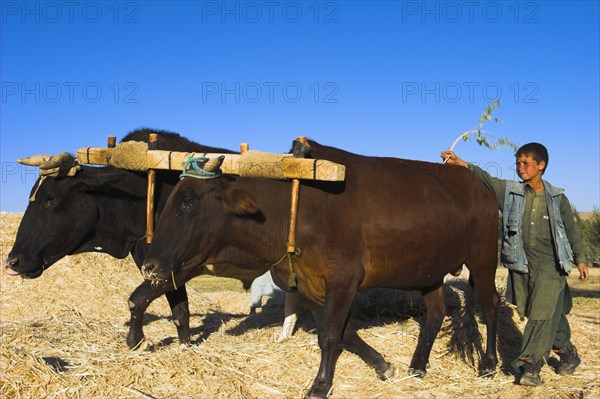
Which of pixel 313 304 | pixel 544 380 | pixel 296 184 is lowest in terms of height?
pixel 544 380

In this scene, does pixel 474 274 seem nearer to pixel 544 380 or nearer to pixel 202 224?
pixel 544 380

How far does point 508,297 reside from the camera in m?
5.94

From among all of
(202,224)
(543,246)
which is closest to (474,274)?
(543,246)

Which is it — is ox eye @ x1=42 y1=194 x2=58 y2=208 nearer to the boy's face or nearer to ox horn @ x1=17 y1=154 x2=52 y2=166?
ox horn @ x1=17 y1=154 x2=52 y2=166

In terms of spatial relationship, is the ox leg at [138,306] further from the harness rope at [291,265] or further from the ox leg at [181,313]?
the harness rope at [291,265]

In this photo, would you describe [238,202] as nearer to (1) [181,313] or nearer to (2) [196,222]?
(2) [196,222]

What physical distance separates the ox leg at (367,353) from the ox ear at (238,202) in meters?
1.55

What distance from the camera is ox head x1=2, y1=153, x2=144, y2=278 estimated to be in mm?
6000

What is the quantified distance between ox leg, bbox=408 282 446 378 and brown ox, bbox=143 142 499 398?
0.06ft

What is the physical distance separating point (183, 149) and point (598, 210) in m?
20.1

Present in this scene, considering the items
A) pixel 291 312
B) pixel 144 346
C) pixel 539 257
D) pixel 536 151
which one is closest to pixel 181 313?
pixel 144 346

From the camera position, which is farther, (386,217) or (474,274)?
(474,274)

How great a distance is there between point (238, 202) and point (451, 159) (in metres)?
2.71

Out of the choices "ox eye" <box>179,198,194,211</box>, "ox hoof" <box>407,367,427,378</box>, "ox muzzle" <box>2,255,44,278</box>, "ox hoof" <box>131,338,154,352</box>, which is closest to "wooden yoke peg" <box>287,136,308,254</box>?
"ox eye" <box>179,198,194,211</box>
